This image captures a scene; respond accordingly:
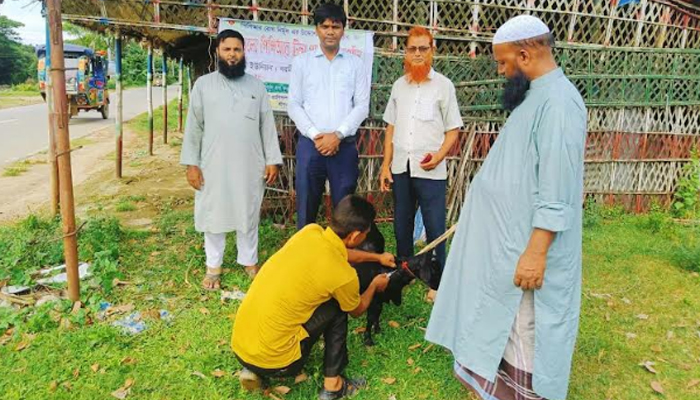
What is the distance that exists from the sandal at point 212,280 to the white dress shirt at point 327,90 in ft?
4.64

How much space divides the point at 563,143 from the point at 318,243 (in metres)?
1.27

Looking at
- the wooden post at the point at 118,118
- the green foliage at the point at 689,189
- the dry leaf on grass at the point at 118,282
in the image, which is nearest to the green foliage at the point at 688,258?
the green foliage at the point at 689,189

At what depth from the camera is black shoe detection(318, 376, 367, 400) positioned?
2.89m

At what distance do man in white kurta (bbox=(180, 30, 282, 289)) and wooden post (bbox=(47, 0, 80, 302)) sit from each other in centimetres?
83

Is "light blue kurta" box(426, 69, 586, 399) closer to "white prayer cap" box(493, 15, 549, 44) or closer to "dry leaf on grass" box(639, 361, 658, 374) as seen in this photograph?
"white prayer cap" box(493, 15, 549, 44)

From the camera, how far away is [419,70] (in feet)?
12.4

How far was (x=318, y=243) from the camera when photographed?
2625 mm

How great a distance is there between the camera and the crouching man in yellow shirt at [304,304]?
2.62 m

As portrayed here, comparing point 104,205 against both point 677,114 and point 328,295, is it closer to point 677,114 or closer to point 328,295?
point 328,295

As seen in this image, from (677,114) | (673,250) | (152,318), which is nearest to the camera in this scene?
(152,318)

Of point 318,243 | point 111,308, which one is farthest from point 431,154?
point 111,308

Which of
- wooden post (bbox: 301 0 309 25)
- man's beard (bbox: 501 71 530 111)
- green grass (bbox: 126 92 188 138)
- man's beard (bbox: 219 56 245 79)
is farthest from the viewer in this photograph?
green grass (bbox: 126 92 188 138)

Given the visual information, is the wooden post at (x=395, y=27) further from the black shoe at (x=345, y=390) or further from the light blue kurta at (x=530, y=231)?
the black shoe at (x=345, y=390)

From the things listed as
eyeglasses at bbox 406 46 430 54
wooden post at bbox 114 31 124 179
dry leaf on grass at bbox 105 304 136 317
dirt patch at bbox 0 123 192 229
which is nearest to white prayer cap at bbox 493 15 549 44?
eyeglasses at bbox 406 46 430 54
